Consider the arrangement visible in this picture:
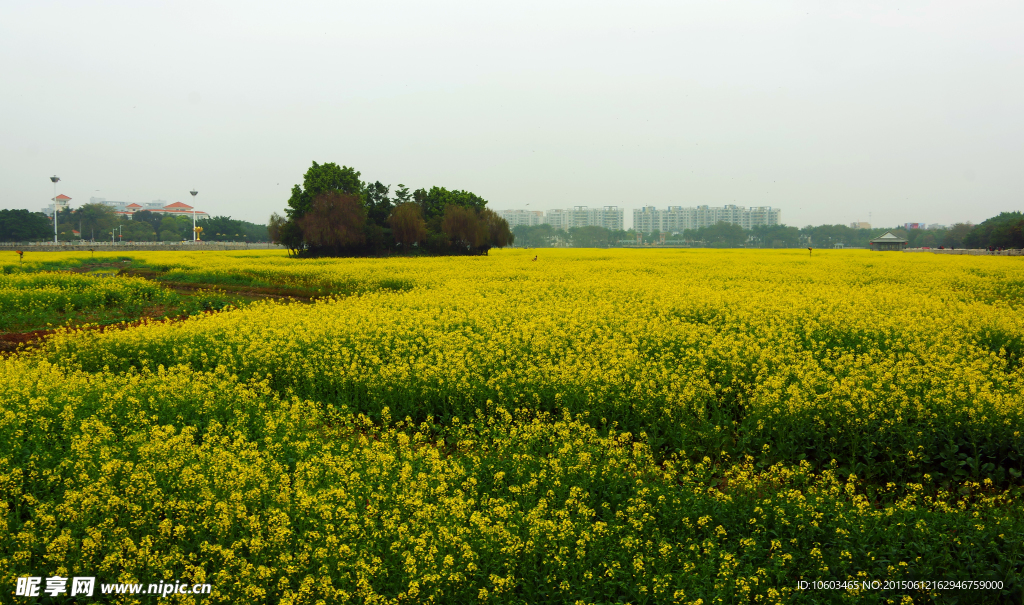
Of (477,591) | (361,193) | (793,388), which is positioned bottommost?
(477,591)

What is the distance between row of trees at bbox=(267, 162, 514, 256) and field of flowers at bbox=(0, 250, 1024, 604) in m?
35.2

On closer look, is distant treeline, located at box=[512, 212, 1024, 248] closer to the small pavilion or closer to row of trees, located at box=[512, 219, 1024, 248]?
row of trees, located at box=[512, 219, 1024, 248]

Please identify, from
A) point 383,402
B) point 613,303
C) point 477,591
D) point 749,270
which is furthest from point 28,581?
point 749,270

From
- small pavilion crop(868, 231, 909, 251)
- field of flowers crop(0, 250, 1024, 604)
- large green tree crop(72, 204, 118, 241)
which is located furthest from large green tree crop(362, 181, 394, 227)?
large green tree crop(72, 204, 118, 241)

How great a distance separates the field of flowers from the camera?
144 inches

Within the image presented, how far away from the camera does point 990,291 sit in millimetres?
17641

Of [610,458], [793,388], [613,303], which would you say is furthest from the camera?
[613,303]

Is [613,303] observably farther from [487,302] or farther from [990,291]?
[990,291]

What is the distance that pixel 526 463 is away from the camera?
5215 millimetres

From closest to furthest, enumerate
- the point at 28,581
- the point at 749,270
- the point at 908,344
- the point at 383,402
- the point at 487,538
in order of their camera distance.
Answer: the point at 28,581 < the point at 487,538 < the point at 383,402 < the point at 908,344 < the point at 749,270

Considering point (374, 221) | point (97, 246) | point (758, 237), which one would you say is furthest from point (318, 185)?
point (758, 237)

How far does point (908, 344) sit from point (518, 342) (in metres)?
6.23

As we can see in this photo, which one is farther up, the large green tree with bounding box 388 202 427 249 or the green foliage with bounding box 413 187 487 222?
the green foliage with bounding box 413 187 487 222

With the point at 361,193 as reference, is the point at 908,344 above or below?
below
